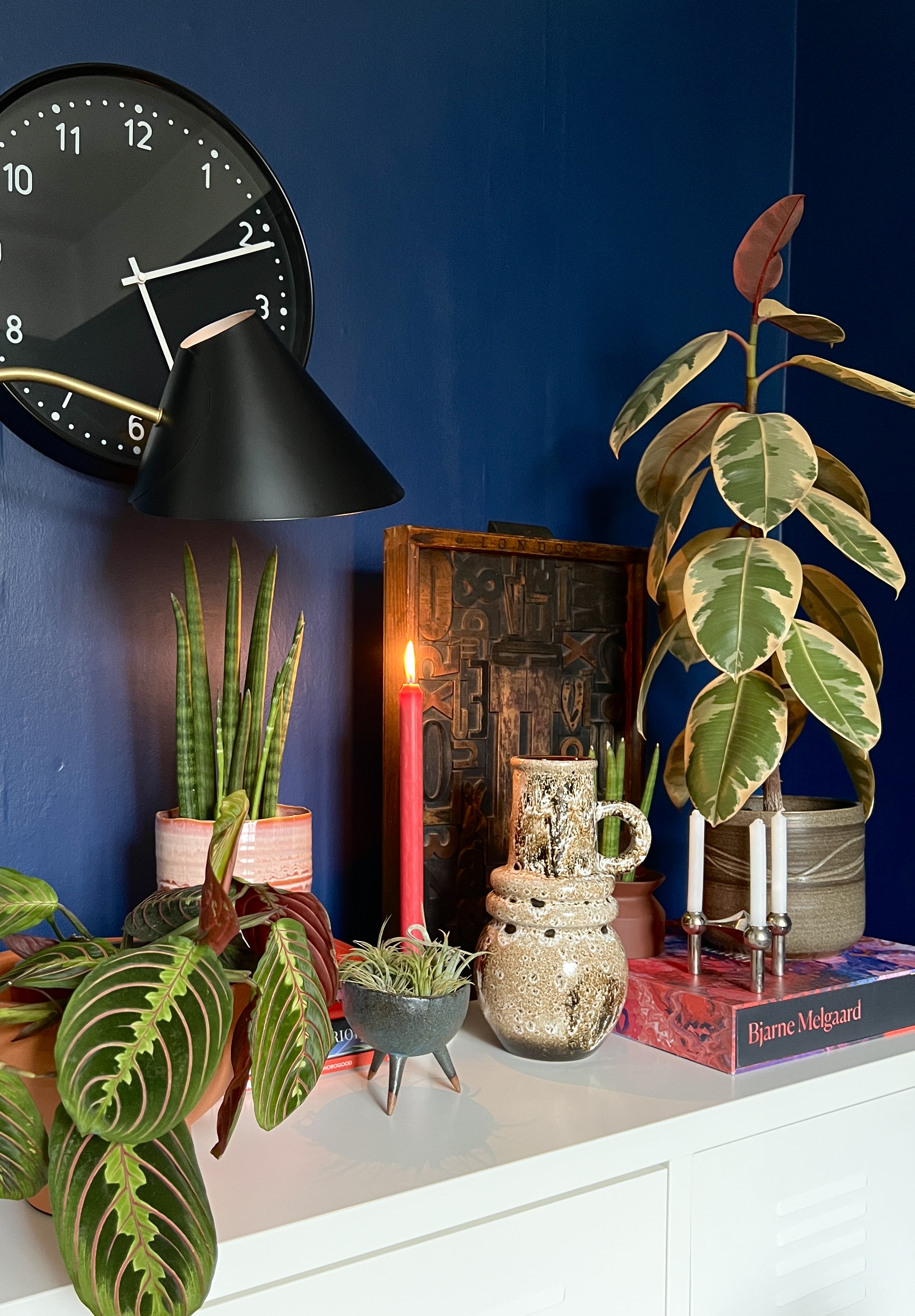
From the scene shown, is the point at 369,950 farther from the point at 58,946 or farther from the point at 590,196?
the point at 590,196

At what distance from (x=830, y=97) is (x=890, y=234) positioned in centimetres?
25

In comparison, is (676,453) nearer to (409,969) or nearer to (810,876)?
(810,876)

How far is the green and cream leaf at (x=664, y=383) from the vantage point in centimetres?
108

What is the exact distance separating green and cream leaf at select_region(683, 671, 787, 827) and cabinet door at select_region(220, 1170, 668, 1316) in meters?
0.32

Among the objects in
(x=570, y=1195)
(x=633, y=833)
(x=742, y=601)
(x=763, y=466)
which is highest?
(x=763, y=466)

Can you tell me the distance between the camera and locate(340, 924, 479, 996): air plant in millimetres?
823

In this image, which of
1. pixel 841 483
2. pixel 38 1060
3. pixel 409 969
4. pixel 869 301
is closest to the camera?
pixel 38 1060

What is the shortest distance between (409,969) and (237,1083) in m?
0.24

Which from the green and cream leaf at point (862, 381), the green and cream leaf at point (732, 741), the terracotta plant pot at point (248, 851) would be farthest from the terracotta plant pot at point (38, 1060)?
the green and cream leaf at point (862, 381)

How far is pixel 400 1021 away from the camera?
0.79m

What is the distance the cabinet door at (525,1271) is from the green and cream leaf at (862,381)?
2.36 ft

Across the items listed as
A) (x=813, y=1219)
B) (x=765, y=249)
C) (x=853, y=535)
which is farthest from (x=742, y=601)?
(x=813, y=1219)

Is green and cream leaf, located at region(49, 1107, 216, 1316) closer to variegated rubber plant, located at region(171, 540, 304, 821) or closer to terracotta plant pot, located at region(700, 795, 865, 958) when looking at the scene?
variegated rubber plant, located at region(171, 540, 304, 821)

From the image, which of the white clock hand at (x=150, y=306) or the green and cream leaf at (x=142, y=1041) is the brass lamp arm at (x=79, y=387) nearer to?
the white clock hand at (x=150, y=306)
